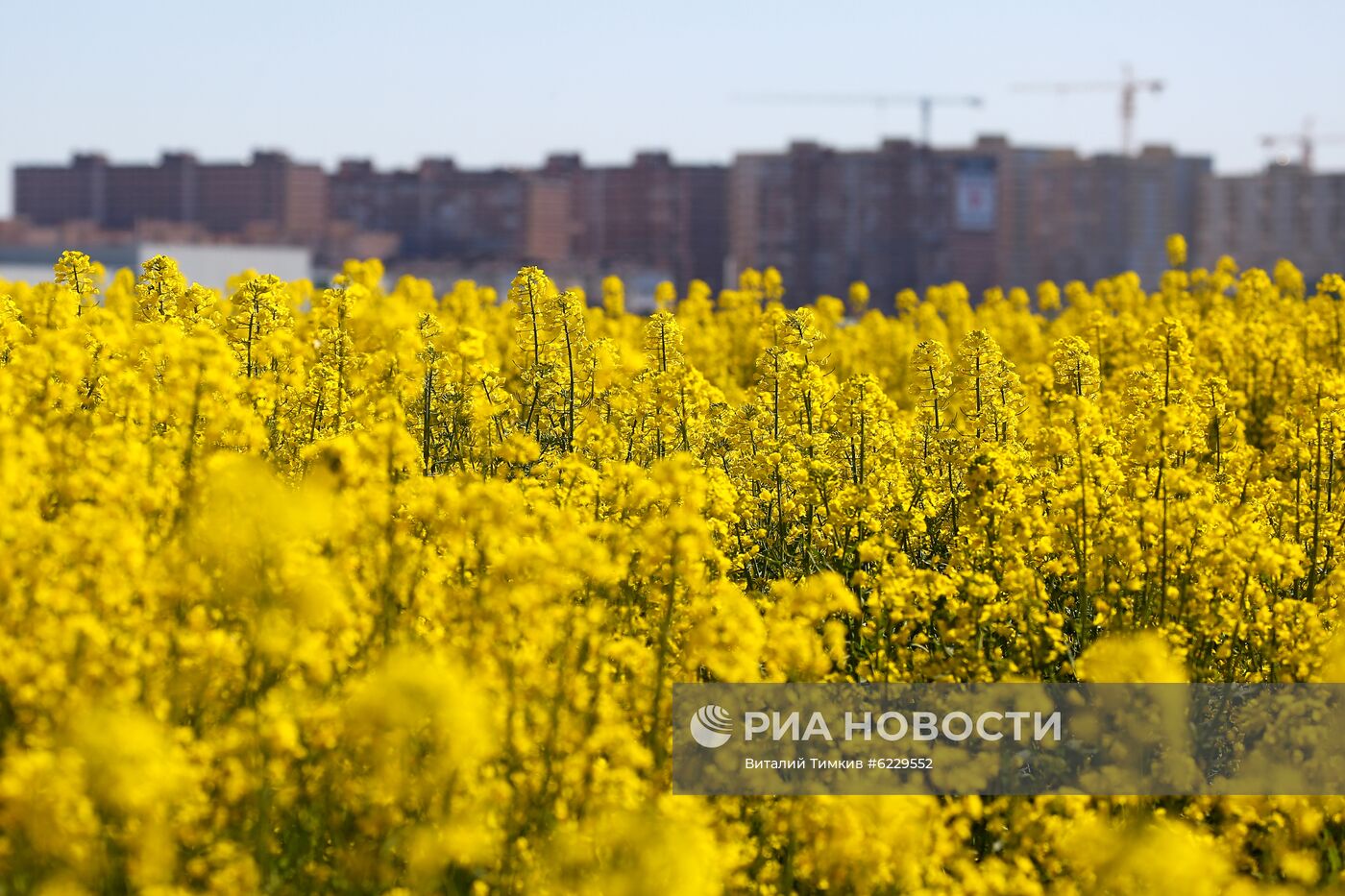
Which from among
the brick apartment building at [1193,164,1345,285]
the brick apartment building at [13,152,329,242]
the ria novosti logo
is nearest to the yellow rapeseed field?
the ria novosti logo

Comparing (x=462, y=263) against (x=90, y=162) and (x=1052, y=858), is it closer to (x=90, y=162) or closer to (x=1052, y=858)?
(x=90, y=162)

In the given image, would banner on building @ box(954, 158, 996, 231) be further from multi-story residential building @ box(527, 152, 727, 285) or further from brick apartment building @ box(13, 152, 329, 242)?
brick apartment building @ box(13, 152, 329, 242)

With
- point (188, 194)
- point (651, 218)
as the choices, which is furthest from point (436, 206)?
point (188, 194)

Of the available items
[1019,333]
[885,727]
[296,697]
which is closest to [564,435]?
[885,727]

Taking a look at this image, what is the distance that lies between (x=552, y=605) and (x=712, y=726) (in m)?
0.77

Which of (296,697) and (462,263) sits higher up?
(462,263)

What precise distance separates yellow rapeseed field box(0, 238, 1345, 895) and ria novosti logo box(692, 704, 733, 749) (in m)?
0.14

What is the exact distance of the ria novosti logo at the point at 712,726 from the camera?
471 cm

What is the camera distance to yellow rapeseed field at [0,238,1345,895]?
3777 millimetres

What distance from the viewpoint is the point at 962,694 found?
5.15 metres

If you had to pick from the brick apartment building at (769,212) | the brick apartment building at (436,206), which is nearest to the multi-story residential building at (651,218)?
the brick apartment building at (769,212)

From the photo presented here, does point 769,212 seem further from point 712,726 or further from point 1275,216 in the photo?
point 712,726

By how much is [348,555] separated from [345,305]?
3121 millimetres

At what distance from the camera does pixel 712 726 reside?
15.7ft
